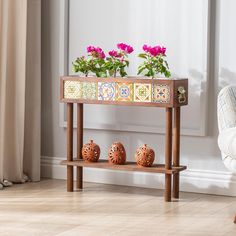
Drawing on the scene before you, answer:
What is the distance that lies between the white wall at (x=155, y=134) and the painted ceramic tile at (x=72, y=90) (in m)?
0.47

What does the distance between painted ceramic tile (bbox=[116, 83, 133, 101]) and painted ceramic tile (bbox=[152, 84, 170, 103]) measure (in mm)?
160

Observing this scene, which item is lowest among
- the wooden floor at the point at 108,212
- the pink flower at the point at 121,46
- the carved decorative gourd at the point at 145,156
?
the wooden floor at the point at 108,212

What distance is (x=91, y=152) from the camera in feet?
15.3

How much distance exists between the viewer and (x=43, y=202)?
14.3 ft

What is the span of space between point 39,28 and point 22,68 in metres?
0.33

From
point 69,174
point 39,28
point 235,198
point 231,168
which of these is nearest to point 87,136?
point 69,174

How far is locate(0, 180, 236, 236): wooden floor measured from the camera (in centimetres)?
368

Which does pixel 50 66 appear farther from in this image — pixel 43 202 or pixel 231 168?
pixel 231 168

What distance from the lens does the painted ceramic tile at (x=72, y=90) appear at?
4.61 metres

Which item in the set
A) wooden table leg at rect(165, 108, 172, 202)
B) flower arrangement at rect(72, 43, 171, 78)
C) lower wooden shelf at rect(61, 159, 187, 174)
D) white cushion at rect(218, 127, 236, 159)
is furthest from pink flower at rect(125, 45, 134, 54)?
white cushion at rect(218, 127, 236, 159)

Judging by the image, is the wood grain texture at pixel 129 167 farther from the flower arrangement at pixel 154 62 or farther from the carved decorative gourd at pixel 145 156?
the flower arrangement at pixel 154 62

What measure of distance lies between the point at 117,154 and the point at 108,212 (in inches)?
22.2

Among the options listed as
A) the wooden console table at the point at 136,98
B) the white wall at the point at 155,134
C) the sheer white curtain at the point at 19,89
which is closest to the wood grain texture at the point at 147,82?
the wooden console table at the point at 136,98

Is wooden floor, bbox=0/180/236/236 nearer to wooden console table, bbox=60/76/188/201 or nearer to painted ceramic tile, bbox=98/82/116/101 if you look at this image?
wooden console table, bbox=60/76/188/201
